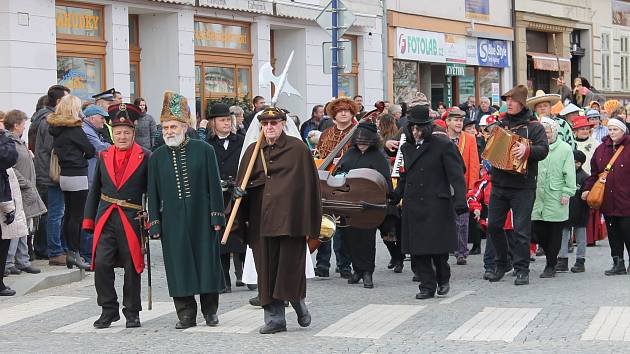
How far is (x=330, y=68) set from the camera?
2205 cm

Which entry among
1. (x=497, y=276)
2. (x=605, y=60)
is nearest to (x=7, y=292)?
(x=497, y=276)

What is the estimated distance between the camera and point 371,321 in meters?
10.7

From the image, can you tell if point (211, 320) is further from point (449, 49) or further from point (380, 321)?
point (449, 49)

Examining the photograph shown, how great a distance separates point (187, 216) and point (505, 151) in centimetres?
400

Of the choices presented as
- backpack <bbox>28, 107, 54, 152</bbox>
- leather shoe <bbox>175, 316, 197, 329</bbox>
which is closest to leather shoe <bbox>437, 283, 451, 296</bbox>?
leather shoe <bbox>175, 316, 197, 329</bbox>

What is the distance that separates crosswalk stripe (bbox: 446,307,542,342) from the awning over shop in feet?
94.5

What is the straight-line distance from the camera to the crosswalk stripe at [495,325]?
383 inches

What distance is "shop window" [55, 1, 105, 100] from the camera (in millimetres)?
20719

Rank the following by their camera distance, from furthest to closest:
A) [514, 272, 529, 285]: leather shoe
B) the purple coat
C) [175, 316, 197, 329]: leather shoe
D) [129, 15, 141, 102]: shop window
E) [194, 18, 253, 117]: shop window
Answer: [194, 18, 253, 117]: shop window → [129, 15, 141, 102]: shop window → the purple coat → [514, 272, 529, 285]: leather shoe → [175, 316, 197, 329]: leather shoe

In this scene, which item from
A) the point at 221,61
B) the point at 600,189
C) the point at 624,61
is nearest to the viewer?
the point at 600,189

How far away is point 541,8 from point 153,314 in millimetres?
30399

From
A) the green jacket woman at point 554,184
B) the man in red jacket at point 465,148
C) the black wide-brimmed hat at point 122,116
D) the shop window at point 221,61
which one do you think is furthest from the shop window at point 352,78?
the black wide-brimmed hat at point 122,116

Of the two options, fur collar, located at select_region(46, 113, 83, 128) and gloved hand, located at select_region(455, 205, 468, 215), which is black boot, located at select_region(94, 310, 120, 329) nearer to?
gloved hand, located at select_region(455, 205, 468, 215)

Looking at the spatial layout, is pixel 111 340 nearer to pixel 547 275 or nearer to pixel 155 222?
pixel 155 222
